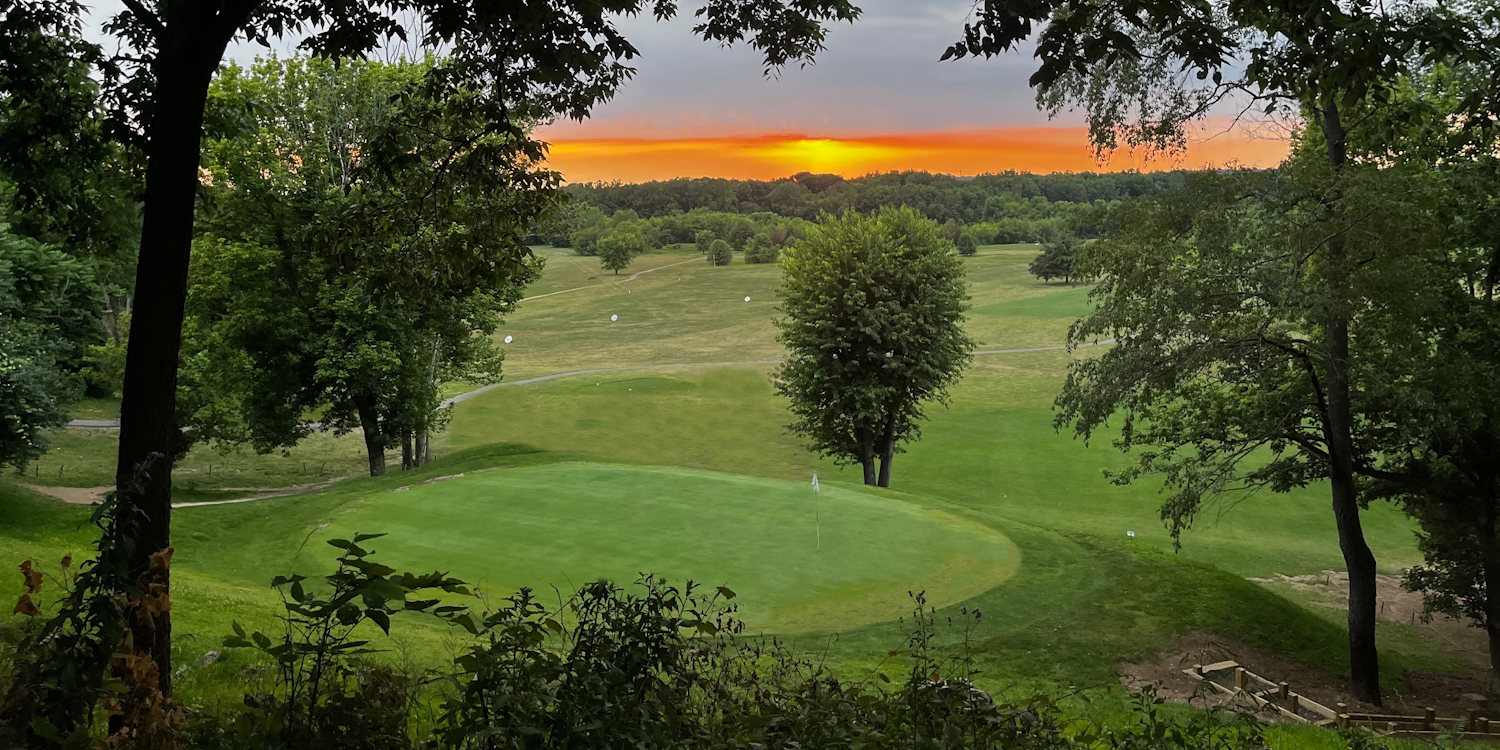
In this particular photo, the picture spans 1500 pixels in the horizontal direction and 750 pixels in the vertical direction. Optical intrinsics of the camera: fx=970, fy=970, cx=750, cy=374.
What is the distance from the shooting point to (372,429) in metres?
32.0

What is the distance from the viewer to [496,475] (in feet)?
69.5

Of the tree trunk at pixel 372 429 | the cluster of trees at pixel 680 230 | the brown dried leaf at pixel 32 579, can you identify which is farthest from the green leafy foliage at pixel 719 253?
Answer: the brown dried leaf at pixel 32 579

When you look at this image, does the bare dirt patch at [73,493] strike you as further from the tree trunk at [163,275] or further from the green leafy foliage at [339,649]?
the green leafy foliage at [339,649]

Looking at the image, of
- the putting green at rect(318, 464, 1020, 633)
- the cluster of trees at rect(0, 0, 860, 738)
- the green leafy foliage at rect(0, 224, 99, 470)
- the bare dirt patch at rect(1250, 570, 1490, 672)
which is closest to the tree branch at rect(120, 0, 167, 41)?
the cluster of trees at rect(0, 0, 860, 738)

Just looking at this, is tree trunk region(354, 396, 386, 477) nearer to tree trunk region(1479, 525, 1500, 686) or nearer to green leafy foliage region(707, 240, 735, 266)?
tree trunk region(1479, 525, 1500, 686)

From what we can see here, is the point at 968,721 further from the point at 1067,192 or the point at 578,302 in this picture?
the point at 578,302

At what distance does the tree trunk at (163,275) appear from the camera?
15.2ft

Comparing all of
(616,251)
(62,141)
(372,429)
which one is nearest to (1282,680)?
(62,141)

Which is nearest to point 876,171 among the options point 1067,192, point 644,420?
point 1067,192

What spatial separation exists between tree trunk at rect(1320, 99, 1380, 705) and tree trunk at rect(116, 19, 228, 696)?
1380 centimetres

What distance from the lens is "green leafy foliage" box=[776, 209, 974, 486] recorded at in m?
34.1

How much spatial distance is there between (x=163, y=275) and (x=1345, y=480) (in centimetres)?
1638

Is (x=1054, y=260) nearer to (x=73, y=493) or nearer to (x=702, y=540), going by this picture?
(x=702, y=540)

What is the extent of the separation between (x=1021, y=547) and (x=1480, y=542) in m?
7.54
